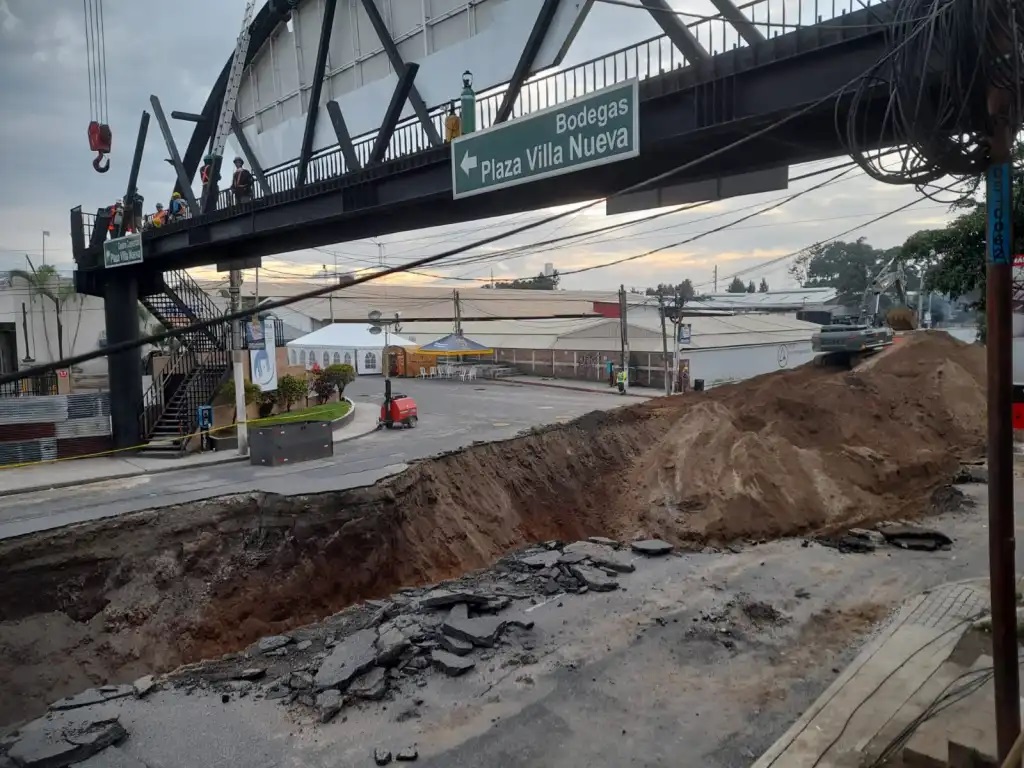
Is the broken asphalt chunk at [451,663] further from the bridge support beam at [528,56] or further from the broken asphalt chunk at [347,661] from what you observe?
the bridge support beam at [528,56]

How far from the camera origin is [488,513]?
14914mm

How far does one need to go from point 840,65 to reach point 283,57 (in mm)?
12248

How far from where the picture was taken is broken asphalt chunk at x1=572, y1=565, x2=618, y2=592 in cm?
947

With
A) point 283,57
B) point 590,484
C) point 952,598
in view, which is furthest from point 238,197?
point 952,598

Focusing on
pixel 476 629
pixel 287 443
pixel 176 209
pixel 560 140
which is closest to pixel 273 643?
pixel 476 629

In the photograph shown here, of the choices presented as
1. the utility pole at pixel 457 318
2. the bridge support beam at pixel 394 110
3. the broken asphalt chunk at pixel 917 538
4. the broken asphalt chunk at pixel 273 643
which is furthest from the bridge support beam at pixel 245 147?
the utility pole at pixel 457 318

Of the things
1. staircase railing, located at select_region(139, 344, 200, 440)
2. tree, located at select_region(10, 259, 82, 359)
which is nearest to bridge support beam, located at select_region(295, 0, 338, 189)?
staircase railing, located at select_region(139, 344, 200, 440)

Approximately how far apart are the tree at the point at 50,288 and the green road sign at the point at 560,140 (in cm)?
3323

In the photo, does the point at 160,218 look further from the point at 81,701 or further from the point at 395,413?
the point at 81,701

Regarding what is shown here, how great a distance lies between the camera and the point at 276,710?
6781 mm

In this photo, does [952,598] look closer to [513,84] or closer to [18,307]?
[513,84]

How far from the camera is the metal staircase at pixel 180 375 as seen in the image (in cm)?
1897

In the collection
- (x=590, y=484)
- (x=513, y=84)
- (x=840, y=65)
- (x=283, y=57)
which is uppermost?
(x=283, y=57)

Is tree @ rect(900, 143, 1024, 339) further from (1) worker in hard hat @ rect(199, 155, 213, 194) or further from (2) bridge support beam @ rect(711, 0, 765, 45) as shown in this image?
(1) worker in hard hat @ rect(199, 155, 213, 194)
